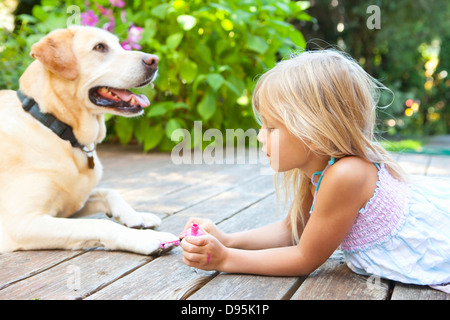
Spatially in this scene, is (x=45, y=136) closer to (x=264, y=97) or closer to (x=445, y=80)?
(x=264, y=97)

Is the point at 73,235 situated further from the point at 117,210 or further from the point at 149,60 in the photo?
the point at 149,60

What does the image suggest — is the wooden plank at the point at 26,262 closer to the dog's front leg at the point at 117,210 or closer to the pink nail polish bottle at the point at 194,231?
the dog's front leg at the point at 117,210

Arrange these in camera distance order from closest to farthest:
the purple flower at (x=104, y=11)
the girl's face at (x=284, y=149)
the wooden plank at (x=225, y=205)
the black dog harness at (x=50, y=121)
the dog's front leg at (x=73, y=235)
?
the girl's face at (x=284, y=149) < the dog's front leg at (x=73, y=235) < the black dog harness at (x=50, y=121) < the wooden plank at (x=225, y=205) < the purple flower at (x=104, y=11)

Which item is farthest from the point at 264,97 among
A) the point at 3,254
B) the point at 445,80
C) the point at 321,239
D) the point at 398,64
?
the point at 445,80

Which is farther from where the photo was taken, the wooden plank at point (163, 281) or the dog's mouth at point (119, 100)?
the dog's mouth at point (119, 100)

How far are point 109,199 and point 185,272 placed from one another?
2.63ft

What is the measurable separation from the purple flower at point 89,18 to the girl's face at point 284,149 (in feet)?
10.7

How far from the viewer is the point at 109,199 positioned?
222 cm

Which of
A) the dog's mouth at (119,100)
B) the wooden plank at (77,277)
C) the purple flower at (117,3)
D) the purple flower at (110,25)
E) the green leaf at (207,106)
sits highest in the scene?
the purple flower at (117,3)

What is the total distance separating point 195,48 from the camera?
4277 millimetres

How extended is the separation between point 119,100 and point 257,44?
2.21 metres

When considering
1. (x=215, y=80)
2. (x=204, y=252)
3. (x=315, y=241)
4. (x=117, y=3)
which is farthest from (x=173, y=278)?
(x=117, y=3)

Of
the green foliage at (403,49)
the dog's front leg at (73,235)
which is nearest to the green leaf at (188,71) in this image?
the dog's front leg at (73,235)

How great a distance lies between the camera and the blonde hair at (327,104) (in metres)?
1.43
